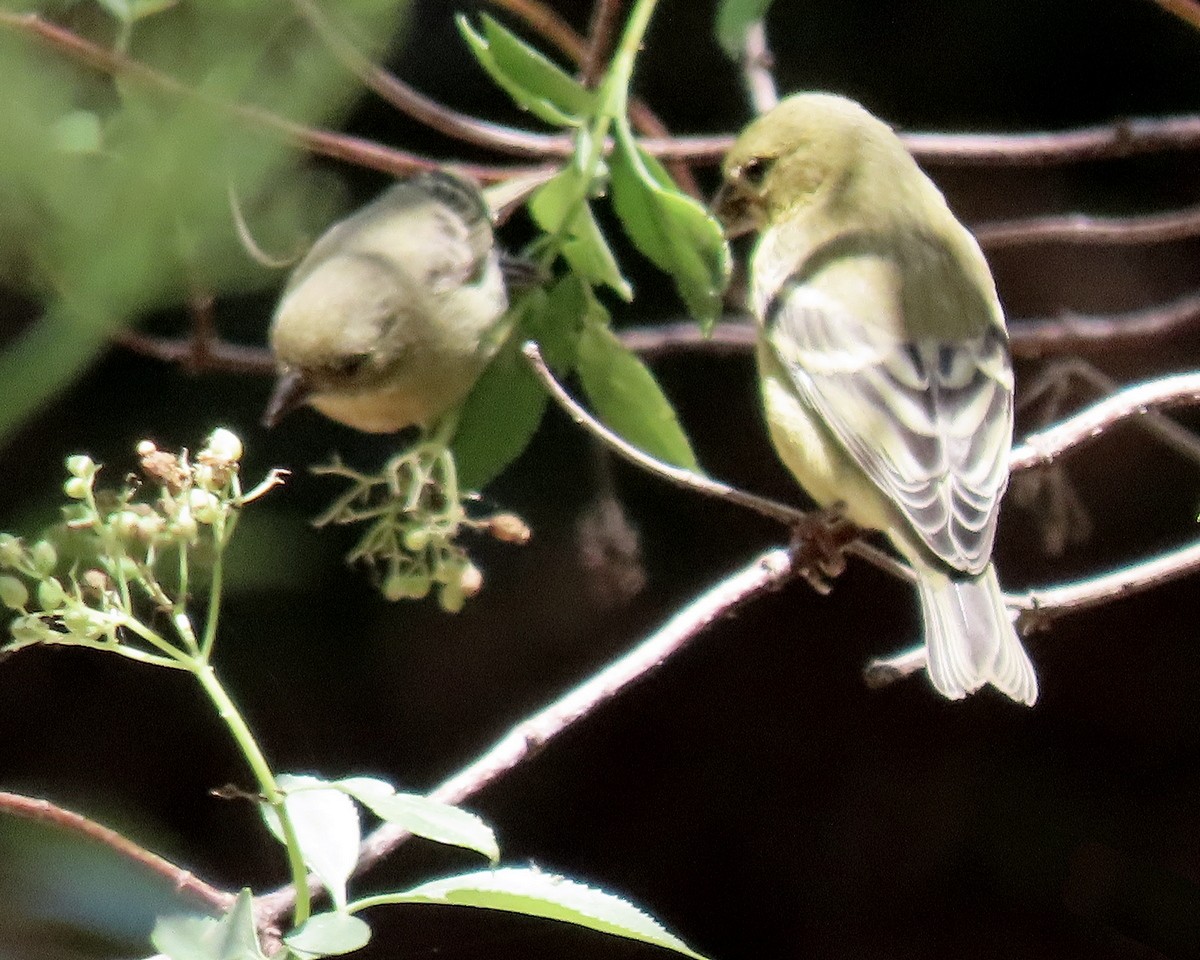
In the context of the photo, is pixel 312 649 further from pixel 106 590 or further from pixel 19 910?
pixel 106 590

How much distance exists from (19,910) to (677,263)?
1162mm

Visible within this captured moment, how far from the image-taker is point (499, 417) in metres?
1.68

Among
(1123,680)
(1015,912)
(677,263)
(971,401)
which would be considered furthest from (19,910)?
(1123,680)

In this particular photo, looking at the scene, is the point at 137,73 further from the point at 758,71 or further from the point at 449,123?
the point at 758,71

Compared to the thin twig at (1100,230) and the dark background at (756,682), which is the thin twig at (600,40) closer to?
the dark background at (756,682)

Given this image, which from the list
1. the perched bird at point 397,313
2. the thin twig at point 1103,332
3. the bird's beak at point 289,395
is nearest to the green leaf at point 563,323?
the perched bird at point 397,313

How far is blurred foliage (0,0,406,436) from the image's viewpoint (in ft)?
5.10

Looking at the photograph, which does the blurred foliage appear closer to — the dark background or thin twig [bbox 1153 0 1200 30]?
the dark background

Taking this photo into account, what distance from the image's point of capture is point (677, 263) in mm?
1592

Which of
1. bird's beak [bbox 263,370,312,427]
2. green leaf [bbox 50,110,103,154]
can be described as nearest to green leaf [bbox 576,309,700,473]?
bird's beak [bbox 263,370,312,427]

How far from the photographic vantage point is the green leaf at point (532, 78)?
60.4 inches

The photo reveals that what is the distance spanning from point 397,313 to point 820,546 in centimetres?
67

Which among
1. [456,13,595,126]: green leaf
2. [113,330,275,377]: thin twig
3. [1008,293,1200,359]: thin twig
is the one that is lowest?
→ [456,13,595,126]: green leaf

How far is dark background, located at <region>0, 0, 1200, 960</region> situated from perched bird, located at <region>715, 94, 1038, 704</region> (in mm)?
421
